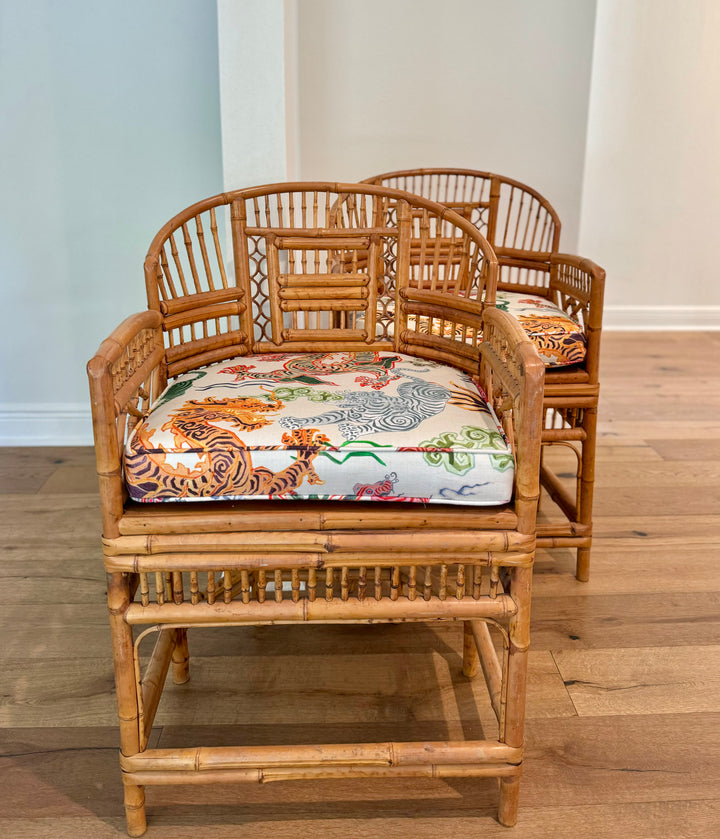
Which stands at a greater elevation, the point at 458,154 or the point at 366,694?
the point at 458,154

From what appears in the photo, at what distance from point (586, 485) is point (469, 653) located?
1.66 ft

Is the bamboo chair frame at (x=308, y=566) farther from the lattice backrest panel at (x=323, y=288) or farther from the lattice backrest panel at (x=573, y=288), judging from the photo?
the lattice backrest panel at (x=573, y=288)

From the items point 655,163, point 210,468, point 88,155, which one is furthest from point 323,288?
point 655,163

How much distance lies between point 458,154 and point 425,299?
1.54 m

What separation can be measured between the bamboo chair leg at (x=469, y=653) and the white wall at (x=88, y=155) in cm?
136

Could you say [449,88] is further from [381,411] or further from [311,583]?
[311,583]

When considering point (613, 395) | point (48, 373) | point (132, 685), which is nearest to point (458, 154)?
point (613, 395)

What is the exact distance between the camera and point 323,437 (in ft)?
3.36

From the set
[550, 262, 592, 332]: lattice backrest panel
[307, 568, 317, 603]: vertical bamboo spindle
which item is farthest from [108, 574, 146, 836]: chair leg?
[550, 262, 592, 332]: lattice backrest panel

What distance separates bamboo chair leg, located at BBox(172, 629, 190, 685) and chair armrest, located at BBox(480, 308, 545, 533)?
2.19 ft

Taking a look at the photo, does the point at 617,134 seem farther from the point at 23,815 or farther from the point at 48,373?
the point at 23,815

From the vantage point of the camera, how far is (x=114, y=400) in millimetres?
974

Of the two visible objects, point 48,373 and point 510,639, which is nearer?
point 510,639

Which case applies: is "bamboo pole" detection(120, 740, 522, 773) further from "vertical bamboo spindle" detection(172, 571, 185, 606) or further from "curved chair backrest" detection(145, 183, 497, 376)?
"curved chair backrest" detection(145, 183, 497, 376)
